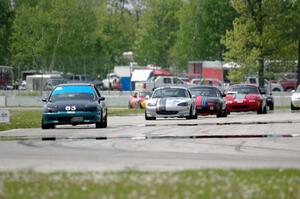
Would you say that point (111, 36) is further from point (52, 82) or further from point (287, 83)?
point (52, 82)

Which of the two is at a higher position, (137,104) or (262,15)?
(262,15)

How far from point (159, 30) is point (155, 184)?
80.0 m

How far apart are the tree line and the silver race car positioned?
24062 mm

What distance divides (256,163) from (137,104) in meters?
40.9

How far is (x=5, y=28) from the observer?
3376 inches

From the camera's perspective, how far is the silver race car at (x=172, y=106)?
36.3 metres

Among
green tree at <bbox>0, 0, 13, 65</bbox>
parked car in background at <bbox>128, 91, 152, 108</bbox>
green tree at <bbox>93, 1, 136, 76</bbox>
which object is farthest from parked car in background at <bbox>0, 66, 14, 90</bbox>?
parked car in background at <bbox>128, 91, 152, 108</bbox>

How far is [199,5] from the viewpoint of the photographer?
8556 cm

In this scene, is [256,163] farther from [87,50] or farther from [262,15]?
[87,50]

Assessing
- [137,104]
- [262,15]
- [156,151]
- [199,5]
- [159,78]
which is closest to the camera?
[156,151]

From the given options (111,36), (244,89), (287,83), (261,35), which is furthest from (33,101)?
(111,36)

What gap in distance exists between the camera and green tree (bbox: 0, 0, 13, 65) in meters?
84.3

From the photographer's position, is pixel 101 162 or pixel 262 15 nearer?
pixel 101 162


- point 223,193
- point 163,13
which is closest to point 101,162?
point 223,193
